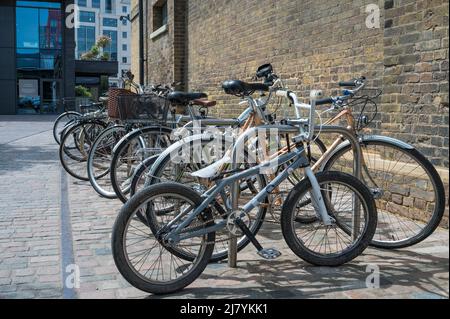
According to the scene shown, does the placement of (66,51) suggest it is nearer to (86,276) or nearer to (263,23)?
(263,23)

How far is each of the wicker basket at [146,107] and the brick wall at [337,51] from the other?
2.25 m

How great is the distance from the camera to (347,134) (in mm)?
4098

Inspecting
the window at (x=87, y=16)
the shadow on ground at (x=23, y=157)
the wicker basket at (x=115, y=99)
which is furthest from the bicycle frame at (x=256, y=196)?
the window at (x=87, y=16)

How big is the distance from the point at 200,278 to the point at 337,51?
4.48 m

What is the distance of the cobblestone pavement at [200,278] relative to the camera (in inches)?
132

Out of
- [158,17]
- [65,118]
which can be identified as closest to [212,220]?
[65,118]

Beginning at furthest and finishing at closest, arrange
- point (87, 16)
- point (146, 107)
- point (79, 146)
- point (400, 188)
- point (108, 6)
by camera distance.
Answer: point (108, 6) → point (87, 16) → point (79, 146) → point (146, 107) → point (400, 188)

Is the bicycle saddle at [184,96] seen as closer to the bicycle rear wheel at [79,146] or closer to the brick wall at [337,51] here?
the brick wall at [337,51]

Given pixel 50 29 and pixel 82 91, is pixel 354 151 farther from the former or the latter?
pixel 82 91

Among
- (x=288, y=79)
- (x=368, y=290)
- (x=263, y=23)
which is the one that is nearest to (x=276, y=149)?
(x=368, y=290)

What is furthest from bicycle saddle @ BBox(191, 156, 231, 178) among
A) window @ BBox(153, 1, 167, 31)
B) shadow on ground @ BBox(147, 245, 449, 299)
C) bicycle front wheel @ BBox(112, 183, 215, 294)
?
window @ BBox(153, 1, 167, 31)

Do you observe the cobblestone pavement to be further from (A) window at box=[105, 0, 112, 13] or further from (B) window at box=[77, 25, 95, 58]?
(A) window at box=[105, 0, 112, 13]

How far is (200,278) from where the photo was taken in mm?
3656

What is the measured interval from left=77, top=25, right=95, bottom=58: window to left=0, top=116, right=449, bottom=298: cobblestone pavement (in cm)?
9402
